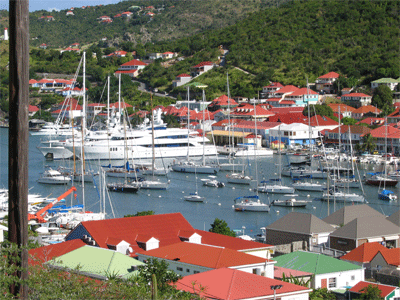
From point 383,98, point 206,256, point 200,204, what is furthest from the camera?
point 383,98

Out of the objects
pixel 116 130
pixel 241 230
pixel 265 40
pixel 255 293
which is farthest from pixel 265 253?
pixel 265 40

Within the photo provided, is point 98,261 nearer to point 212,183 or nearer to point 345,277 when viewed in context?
point 345,277

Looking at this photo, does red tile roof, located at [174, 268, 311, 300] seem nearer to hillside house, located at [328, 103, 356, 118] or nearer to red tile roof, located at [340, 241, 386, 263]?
red tile roof, located at [340, 241, 386, 263]

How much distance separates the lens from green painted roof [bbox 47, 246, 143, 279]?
924 centimetres

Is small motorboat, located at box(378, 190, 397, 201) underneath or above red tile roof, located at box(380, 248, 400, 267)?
underneath

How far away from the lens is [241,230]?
19.9 metres

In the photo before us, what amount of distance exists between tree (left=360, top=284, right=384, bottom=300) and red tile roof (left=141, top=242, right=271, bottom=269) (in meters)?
1.66

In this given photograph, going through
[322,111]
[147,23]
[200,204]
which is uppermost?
[147,23]

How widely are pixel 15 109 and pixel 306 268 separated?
8.85 m

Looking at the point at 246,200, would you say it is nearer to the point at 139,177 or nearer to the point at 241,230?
the point at 241,230

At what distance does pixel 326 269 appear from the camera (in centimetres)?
1105

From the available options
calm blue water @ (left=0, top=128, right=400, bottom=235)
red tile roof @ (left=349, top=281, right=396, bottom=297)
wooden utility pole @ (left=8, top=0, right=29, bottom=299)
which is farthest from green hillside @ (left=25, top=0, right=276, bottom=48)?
wooden utility pole @ (left=8, top=0, right=29, bottom=299)

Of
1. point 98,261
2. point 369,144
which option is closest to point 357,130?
point 369,144

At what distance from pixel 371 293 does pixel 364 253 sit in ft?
11.2
